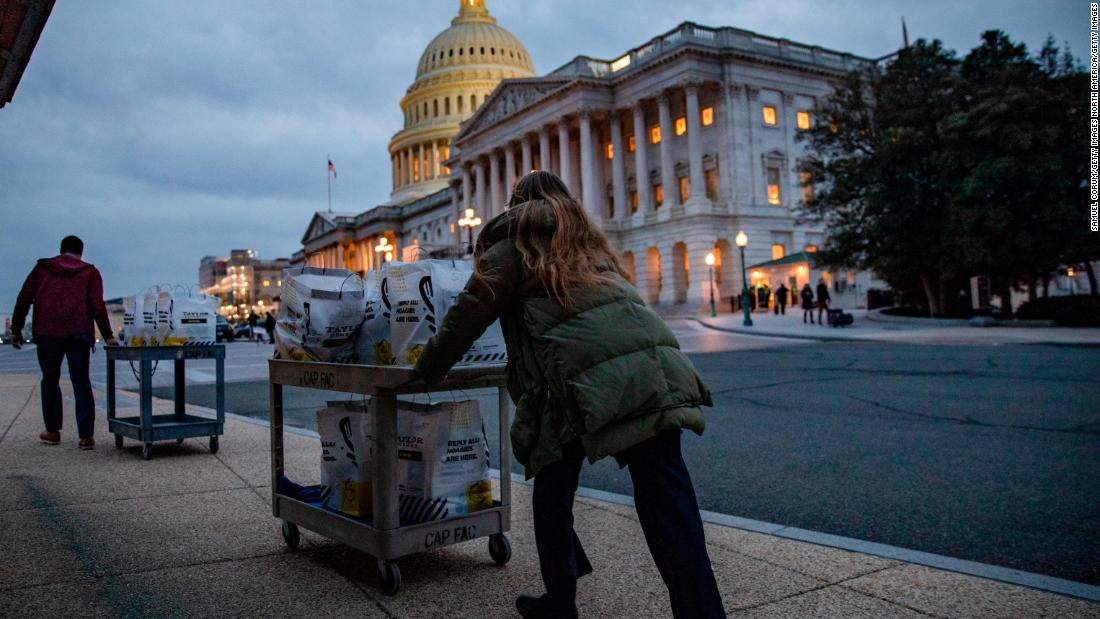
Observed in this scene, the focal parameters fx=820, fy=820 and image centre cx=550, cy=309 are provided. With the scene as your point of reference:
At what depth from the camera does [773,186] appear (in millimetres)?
55938

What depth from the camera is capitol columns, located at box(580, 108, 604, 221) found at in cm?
5997

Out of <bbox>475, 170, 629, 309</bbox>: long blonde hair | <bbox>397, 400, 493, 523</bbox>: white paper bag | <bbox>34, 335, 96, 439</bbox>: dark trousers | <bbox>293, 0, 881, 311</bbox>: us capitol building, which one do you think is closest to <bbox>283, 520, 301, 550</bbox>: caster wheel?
<bbox>397, 400, 493, 523</bbox>: white paper bag

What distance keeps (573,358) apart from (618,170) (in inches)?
2337

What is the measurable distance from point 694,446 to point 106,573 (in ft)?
17.5

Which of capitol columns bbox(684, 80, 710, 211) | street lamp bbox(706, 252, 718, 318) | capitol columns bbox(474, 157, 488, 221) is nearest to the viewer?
street lamp bbox(706, 252, 718, 318)

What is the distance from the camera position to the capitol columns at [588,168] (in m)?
60.0

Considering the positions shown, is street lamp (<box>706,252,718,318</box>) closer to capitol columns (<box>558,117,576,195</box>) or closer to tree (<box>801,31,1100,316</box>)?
tree (<box>801,31,1100,316</box>)

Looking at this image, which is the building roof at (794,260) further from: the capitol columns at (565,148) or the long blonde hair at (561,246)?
the long blonde hair at (561,246)

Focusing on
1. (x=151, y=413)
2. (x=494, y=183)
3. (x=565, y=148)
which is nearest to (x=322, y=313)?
(x=151, y=413)

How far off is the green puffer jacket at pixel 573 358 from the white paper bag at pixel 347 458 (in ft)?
3.47

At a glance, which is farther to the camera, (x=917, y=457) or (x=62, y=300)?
(x=62, y=300)

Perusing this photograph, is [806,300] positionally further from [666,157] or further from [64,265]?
[64,265]

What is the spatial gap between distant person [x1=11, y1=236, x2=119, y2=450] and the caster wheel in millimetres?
4445

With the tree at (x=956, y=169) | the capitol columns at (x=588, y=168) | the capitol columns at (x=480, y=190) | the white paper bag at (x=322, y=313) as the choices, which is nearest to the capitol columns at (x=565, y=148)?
the capitol columns at (x=588, y=168)
